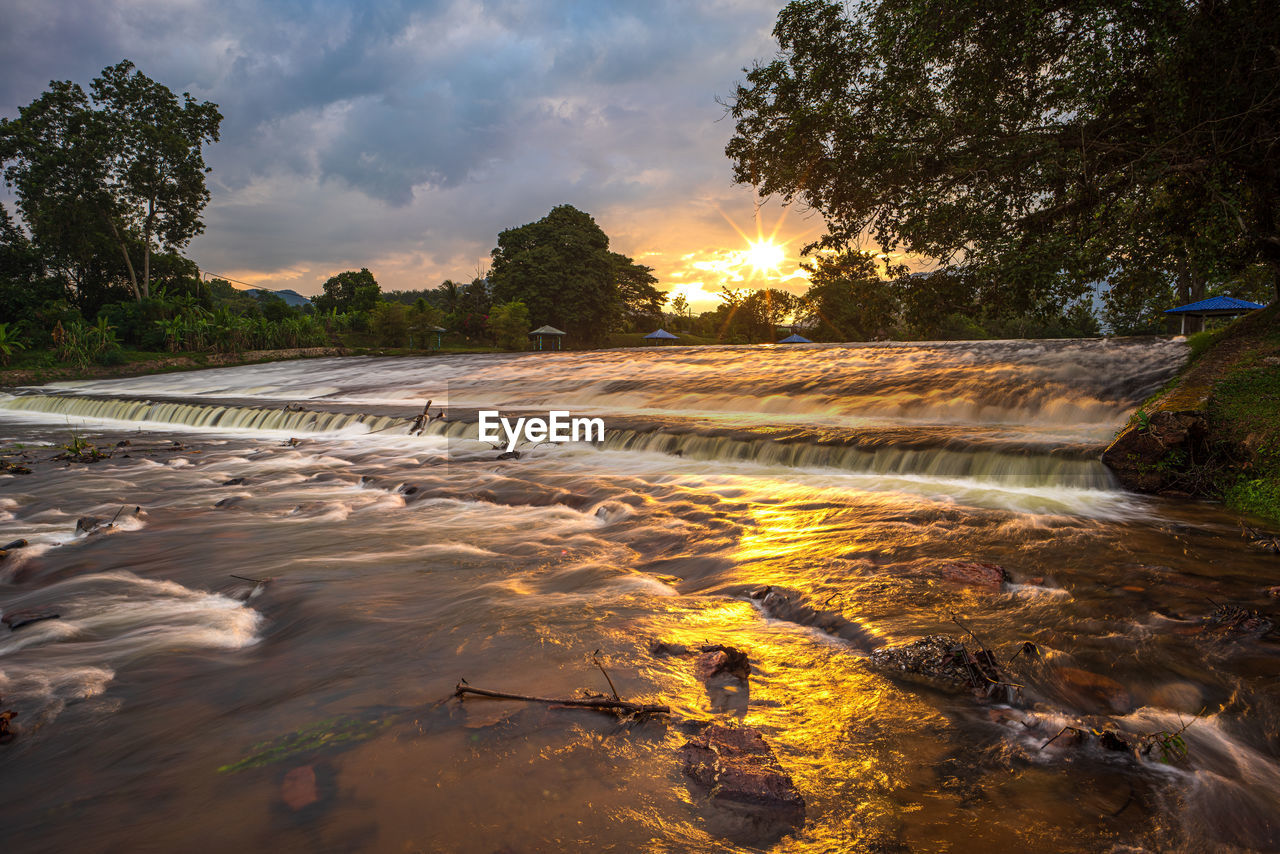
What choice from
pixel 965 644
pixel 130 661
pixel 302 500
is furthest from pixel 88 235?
pixel 965 644

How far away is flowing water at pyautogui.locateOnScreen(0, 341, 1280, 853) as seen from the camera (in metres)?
2.02

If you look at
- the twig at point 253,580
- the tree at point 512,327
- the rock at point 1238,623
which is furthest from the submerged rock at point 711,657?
the tree at point 512,327

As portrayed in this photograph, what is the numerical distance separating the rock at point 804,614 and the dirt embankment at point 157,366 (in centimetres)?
4246

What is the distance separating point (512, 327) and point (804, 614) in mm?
48724

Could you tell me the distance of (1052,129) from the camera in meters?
9.52

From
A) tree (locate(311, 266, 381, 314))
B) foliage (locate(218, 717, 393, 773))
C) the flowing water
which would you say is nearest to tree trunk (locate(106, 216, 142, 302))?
tree (locate(311, 266, 381, 314))

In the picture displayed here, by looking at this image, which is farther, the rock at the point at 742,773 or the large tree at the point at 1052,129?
the large tree at the point at 1052,129

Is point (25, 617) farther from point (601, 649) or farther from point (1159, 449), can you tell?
point (1159, 449)

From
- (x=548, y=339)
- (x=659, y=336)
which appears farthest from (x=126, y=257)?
(x=659, y=336)

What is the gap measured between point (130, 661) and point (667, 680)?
9.59 ft

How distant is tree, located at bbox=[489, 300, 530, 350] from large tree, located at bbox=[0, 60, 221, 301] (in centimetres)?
2381

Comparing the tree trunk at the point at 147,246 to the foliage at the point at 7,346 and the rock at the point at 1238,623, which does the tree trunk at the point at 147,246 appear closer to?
Answer: the foliage at the point at 7,346

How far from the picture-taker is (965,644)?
10.5 ft

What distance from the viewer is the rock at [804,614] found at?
3.46 m
